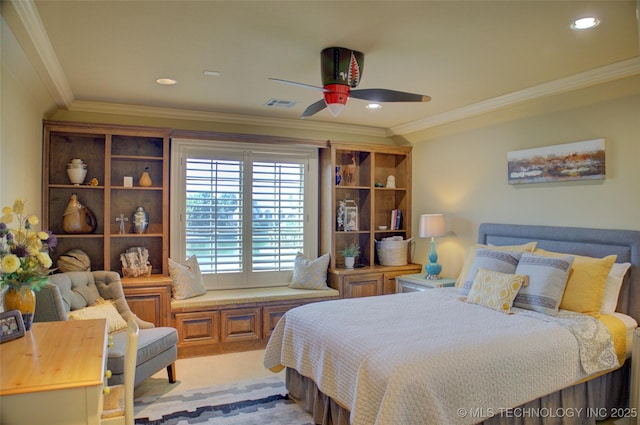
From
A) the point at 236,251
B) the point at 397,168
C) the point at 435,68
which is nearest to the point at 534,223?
the point at 435,68

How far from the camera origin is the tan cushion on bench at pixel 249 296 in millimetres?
4320

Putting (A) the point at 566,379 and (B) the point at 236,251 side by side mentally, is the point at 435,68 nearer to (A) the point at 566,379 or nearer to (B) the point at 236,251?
(A) the point at 566,379

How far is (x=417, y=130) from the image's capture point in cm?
538

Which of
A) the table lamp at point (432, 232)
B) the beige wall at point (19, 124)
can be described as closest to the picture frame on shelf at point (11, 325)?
the beige wall at point (19, 124)

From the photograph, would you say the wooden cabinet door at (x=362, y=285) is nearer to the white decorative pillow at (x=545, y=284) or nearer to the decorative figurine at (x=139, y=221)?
the white decorative pillow at (x=545, y=284)

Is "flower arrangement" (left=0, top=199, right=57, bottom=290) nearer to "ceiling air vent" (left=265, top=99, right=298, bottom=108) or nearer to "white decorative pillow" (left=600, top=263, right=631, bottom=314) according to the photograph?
"ceiling air vent" (left=265, top=99, right=298, bottom=108)

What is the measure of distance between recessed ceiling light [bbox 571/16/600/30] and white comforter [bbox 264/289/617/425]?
1901 mm

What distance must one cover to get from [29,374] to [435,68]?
315 cm

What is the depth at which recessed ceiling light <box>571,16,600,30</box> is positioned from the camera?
2414mm

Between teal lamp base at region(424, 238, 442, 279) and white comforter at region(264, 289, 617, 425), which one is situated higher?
teal lamp base at region(424, 238, 442, 279)

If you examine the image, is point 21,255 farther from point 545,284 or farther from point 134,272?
point 545,284

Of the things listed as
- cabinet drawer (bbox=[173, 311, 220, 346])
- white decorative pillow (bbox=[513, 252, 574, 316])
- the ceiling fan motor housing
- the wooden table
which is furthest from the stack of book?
the wooden table

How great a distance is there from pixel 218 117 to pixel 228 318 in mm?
2281

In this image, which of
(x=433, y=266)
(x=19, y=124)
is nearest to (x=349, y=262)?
(x=433, y=266)
